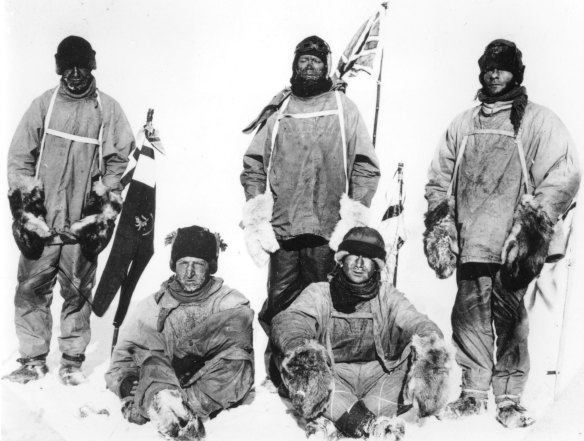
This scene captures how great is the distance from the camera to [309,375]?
418cm

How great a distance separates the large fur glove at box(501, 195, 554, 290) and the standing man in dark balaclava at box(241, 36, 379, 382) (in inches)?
33.6

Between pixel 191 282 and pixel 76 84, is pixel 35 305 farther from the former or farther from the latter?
pixel 76 84

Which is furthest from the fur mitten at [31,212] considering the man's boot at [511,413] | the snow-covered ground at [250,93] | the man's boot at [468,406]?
the man's boot at [511,413]

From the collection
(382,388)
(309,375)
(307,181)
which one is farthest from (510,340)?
(307,181)

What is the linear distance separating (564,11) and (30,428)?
4.08 meters

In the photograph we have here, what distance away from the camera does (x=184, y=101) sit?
480cm

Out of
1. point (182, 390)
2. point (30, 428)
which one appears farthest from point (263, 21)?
point (30, 428)

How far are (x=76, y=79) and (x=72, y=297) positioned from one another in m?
1.32

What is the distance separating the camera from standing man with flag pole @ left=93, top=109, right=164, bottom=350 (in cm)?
482

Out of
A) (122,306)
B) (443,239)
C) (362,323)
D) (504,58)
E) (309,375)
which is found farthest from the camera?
(122,306)

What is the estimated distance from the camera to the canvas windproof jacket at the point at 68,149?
4.71 m

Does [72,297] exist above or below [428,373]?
above

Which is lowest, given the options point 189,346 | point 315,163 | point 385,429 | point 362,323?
point 385,429

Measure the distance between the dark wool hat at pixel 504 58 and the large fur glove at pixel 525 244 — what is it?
0.74 m
